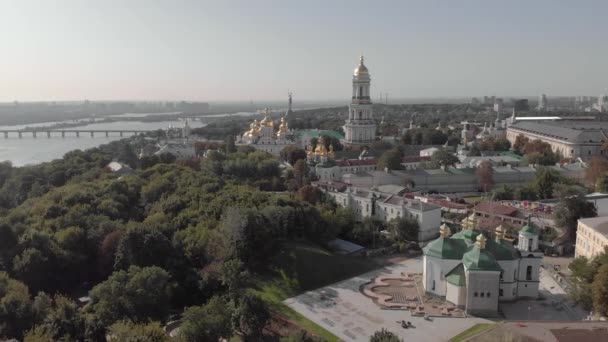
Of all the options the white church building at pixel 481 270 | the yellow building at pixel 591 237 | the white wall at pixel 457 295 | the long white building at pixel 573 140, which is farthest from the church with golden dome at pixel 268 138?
the white wall at pixel 457 295

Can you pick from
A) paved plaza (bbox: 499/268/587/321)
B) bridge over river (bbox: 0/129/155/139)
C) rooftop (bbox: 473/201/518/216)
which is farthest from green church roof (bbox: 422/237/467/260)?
bridge over river (bbox: 0/129/155/139)

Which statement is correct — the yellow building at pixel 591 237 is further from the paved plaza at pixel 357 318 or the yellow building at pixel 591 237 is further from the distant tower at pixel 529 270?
the paved plaza at pixel 357 318

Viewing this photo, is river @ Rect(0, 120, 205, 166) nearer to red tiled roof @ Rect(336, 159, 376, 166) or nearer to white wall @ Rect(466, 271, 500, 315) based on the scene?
red tiled roof @ Rect(336, 159, 376, 166)

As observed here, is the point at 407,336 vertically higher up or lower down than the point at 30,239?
lower down

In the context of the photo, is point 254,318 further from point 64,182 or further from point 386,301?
point 64,182

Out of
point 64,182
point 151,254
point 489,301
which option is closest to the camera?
point 489,301

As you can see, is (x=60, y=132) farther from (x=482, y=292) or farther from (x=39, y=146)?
(x=482, y=292)

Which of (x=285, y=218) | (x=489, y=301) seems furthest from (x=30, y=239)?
(x=489, y=301)
